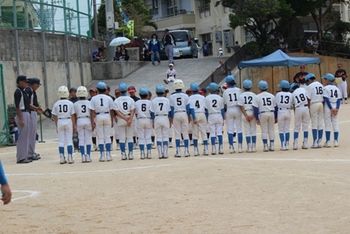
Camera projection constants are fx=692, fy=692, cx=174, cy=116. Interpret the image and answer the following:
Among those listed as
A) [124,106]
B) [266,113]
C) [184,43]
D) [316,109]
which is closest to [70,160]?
[124,106]

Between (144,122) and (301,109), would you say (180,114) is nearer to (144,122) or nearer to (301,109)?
(144,122)

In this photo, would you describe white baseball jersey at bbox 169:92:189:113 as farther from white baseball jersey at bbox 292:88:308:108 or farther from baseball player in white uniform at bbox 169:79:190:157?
white baseball jersey at bbox 292:88:308:108

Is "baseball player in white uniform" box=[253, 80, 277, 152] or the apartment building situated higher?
the apartment building

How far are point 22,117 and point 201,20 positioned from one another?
4416 centimetres

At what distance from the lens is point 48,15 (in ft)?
102

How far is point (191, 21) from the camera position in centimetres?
6112

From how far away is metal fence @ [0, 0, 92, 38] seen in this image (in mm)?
27734

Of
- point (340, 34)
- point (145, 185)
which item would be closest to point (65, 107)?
point (145, 185)

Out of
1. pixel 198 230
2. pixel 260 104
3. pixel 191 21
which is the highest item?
pixel 191 21

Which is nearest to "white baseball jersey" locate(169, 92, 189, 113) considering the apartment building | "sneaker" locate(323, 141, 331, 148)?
"sneaker" locate(323, 141, 331, 148)

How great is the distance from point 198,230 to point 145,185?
4016 mm

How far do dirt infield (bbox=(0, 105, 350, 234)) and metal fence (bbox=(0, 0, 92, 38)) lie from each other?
12.8m

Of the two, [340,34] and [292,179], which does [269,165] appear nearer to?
[292,179]

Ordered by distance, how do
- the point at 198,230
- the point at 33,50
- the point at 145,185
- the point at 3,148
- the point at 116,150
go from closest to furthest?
1. the point at 198,230
2. the point at 145,185
3. the point at 116,150
4. the point at 3,148
5. the point at 33,50
